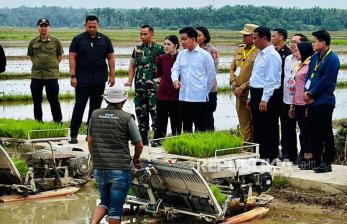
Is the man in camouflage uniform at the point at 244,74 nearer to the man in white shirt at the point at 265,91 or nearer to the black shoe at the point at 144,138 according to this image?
the man in white shirt at the point at 265,91

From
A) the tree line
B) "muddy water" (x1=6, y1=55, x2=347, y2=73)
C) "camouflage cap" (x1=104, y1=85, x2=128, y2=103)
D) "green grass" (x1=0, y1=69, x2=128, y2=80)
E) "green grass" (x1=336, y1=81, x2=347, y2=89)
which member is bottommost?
the tree line

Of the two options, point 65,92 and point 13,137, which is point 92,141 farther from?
point 65,92

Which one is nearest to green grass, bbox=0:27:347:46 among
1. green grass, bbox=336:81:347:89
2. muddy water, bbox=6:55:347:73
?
A: muddy water, bbox=6:55:347:73

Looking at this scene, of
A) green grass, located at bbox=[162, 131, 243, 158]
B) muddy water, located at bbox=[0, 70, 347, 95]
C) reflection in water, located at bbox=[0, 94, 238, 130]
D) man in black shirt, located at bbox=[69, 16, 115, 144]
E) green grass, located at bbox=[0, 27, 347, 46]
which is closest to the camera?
green grass, located at bbox=[162, 131, 243, 158]

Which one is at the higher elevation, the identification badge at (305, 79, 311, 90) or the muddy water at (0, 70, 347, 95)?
the identification badge at (305, 79, 311, 90)

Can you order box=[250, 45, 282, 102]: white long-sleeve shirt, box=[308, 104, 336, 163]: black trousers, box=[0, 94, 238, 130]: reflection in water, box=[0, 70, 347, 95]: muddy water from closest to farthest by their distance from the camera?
box=[308, 104, 336, 163]: black trousers → box=[250, 45, 282, 102]: white long-sleeve shirt → box=[0, 94, 238, 130]: reflection in water → box=[0, 70, 347, 95]: muddy water

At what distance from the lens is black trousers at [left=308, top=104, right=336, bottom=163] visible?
867cm

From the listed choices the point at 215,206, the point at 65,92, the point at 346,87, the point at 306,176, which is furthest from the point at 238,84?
the point at 346,87

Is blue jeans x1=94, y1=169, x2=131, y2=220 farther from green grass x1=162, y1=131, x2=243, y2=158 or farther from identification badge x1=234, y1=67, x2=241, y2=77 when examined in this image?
identification badge x1=234, y1=67, x2=241, y2=77

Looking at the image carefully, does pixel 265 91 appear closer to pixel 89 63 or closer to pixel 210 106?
pixel 210 106

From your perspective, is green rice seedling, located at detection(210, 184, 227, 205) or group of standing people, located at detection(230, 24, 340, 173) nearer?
green rice seedling, located at detection(210, 184, 227, 205)

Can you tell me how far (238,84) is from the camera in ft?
32.4

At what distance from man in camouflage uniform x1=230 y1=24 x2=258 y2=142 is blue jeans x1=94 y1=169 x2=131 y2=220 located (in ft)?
11.4

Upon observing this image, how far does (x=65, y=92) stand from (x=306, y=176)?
44.2 feet
